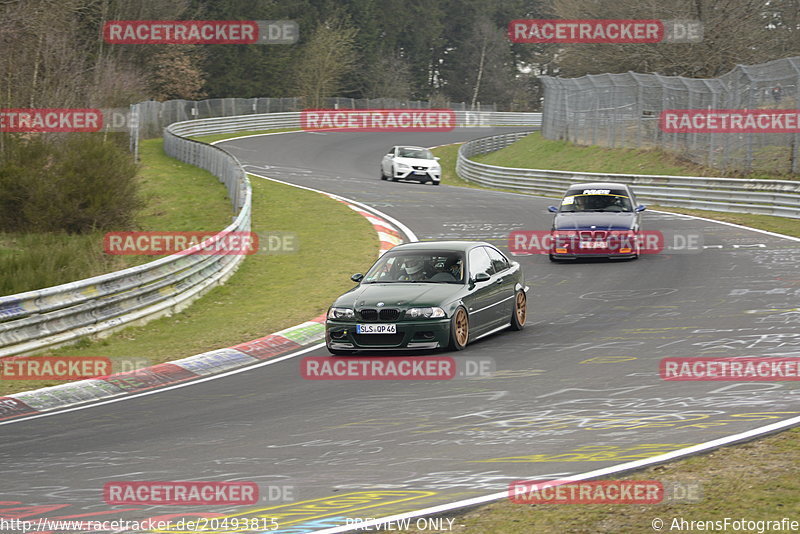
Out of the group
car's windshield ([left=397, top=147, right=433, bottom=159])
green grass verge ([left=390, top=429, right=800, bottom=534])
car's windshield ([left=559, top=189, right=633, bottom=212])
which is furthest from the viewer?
car's windshield ([left=397, top=147, right=433, bottom=159])

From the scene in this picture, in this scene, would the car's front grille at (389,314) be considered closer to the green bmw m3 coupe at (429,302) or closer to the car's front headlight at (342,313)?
the green bmw m3 coupe at (429,302)

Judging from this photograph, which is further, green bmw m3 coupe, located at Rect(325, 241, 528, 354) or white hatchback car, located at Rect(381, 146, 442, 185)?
white hatchback car, located at Rect(381, 146, 442, 185)

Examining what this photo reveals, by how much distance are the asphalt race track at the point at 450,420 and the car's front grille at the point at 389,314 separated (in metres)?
1.03

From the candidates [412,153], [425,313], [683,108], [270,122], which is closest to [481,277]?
[425,313]

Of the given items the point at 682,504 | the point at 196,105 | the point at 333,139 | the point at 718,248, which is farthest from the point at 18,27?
the point at 196,105

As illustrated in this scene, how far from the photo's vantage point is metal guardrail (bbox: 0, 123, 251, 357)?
13586mm

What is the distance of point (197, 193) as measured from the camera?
3322 centimetres

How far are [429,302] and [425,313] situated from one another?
0.17m

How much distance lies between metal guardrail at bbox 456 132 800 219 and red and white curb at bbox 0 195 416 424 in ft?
52.1

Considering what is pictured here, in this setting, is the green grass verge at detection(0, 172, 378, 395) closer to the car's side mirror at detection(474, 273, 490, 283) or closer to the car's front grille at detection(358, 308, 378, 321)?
the car's front grille at detection(358, 308, 378, 321)

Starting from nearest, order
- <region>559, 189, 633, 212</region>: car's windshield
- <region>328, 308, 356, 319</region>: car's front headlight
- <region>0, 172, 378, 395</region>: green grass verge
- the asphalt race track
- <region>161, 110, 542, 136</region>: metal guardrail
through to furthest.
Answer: the asphalt race track, <region>328, 308, 356, 319</region>: car's front headlight, <region>0, 172, 378, 395</region>: green grass verge, <region>559, 189, 633, 212</region>: car's windshield, <region>161, 110, 542, 136</region>: metal guardrail

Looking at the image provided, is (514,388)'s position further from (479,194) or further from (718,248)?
(479,194)

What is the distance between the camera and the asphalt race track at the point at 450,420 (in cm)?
757

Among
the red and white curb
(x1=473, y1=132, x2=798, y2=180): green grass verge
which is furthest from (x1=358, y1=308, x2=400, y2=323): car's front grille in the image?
(x1=473, y1=132, x2=798, y2=180): green grass verge
